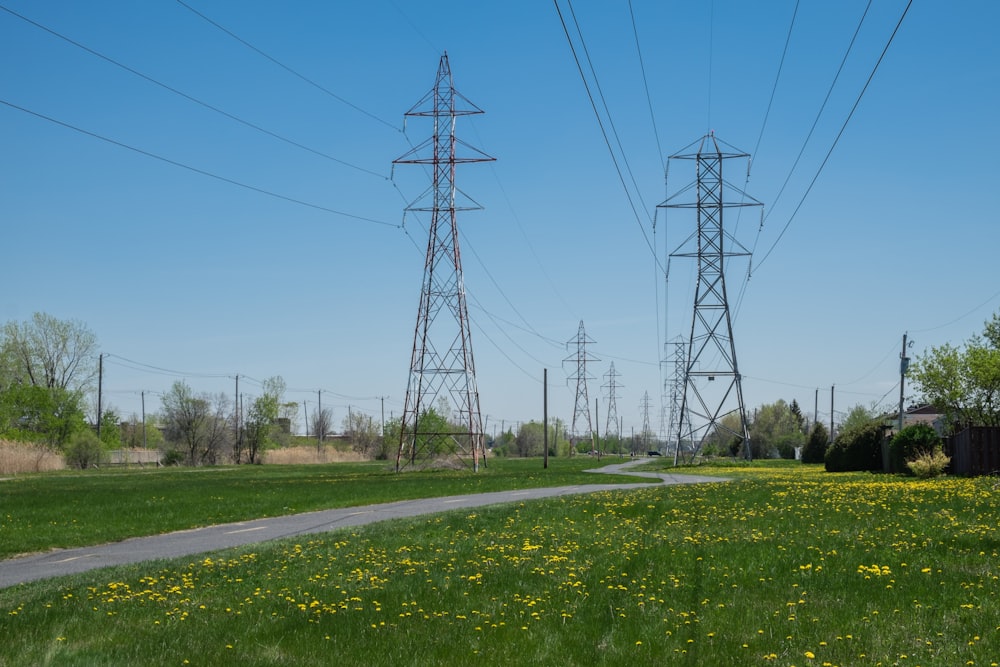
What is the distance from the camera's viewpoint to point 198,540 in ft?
62.8

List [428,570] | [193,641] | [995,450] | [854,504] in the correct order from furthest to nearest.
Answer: [995,450]
[854,504]
[428,570]
[193,641]

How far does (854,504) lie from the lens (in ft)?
61.7

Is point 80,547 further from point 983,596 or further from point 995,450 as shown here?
point 995,450

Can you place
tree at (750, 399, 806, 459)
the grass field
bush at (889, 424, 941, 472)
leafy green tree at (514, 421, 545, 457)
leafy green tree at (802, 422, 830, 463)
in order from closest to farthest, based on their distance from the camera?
the grass field < bush at (889, 424, 941, 472) < leafy green tree at (802, 422, 830, 463) < tree at (750, 399, 806, 459) < leafy green tree at (514, 421, 545, 457)

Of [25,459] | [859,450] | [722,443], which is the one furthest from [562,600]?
[722,443]

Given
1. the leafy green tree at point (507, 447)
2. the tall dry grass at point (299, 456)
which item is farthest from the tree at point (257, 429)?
the leafy green tree at point (507, 447)

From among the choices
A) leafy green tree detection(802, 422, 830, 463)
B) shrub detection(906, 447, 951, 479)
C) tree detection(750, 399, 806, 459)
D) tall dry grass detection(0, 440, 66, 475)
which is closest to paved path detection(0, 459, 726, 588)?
shrub detection(906, 447, 951, 479)

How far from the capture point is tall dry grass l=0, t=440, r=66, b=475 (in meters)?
63.1

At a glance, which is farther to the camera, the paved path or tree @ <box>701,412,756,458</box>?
tree @ <box>701,412,756,458</box>

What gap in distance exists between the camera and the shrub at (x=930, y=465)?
32125 millimetres

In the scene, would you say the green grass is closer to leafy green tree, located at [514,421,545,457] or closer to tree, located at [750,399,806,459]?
tree, located at [750,399,806,459]

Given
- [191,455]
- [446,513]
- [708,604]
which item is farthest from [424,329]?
[191,455]

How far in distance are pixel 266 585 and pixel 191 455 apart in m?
93.6

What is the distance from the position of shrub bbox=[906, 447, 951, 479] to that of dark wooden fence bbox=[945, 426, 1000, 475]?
0.59m
